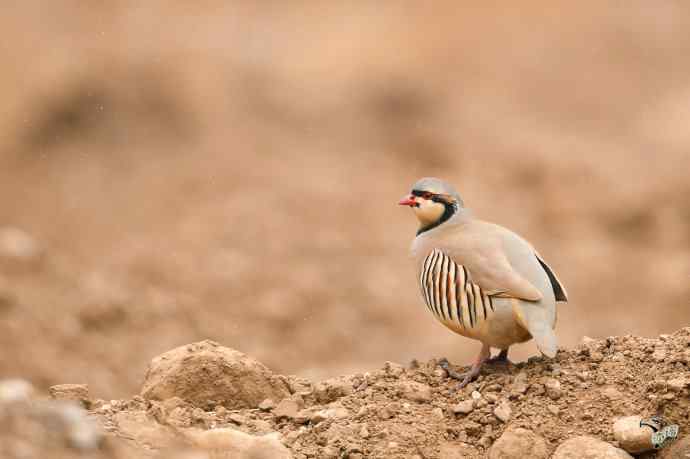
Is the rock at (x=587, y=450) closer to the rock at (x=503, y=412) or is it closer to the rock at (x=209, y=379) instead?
the rock at (x=503, y=412)

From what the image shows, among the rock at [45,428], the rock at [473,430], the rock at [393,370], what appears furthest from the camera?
the rock at [393,370]

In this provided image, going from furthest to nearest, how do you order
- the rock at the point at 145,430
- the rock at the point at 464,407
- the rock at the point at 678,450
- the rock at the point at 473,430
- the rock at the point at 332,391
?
1. the rock at the point at 332,391
2. the rock at the point at 464,407
3. the rock at the point at 473,430
4. the rock at the point at 678,450
5. the rock at the point at 145,430

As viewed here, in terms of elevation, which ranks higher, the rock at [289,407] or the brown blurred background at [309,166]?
the brown blurred background at [309,166]

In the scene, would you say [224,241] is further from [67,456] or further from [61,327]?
[67,456]

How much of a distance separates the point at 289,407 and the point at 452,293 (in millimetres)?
874

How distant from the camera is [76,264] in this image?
1427cm

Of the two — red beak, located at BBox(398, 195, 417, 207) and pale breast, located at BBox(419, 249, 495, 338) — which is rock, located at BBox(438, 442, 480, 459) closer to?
pale breast, located at BBox(419, 249, 495, 338)

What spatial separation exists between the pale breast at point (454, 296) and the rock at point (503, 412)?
0.45m

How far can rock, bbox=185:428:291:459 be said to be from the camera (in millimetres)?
4531

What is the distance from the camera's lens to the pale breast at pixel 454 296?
5414 millimetres

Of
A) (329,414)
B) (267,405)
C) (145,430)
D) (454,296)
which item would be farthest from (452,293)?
(145,430)

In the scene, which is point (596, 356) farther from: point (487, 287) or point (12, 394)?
point (12, 394)

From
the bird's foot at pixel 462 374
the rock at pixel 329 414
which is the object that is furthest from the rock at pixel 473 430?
the rock at pixel 329 414

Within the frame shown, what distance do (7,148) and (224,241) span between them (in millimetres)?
4529
